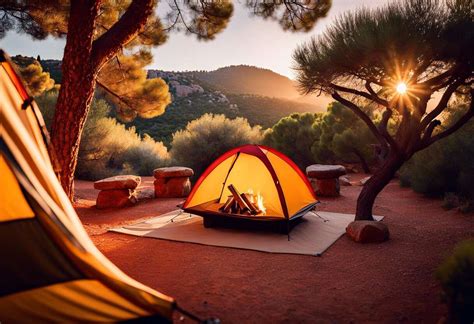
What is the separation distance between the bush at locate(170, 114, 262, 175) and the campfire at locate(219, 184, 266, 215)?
7.46 m

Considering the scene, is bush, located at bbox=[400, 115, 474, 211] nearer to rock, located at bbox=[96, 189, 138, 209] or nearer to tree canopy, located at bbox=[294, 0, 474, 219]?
tree canopy, located at bbox=[294, 0, 474, 219]

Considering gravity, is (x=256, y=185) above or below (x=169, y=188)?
above

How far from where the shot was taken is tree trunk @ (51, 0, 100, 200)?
5.49 m

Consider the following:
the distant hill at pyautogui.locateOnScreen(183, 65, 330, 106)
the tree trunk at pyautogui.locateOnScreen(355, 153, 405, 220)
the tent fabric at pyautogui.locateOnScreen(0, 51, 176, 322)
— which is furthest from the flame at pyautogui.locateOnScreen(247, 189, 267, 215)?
the distant hill at pyautogui.locateOnScreen(183, 65, 330, 106)

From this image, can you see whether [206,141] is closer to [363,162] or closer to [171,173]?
[171,173]

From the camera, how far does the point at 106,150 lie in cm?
1408

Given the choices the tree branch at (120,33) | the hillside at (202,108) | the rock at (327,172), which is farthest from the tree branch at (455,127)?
the hillside at (202,108)

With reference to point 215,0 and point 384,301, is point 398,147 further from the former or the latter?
point 215,0

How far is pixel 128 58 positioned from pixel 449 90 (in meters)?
7.33

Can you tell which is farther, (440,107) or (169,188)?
(169,188)

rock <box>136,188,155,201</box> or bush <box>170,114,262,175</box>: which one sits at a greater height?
bush <box>170,114,262,175</box>

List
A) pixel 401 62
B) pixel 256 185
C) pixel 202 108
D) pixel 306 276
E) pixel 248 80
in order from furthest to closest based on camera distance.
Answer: pixel 248 80 < pixel 202 108 < pixel 256 185 < pixel 401 62 < pixel 306 276

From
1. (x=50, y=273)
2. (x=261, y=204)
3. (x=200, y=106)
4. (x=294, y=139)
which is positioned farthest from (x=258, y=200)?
(x=200, y=106)

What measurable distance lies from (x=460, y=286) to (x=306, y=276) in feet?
6.25
